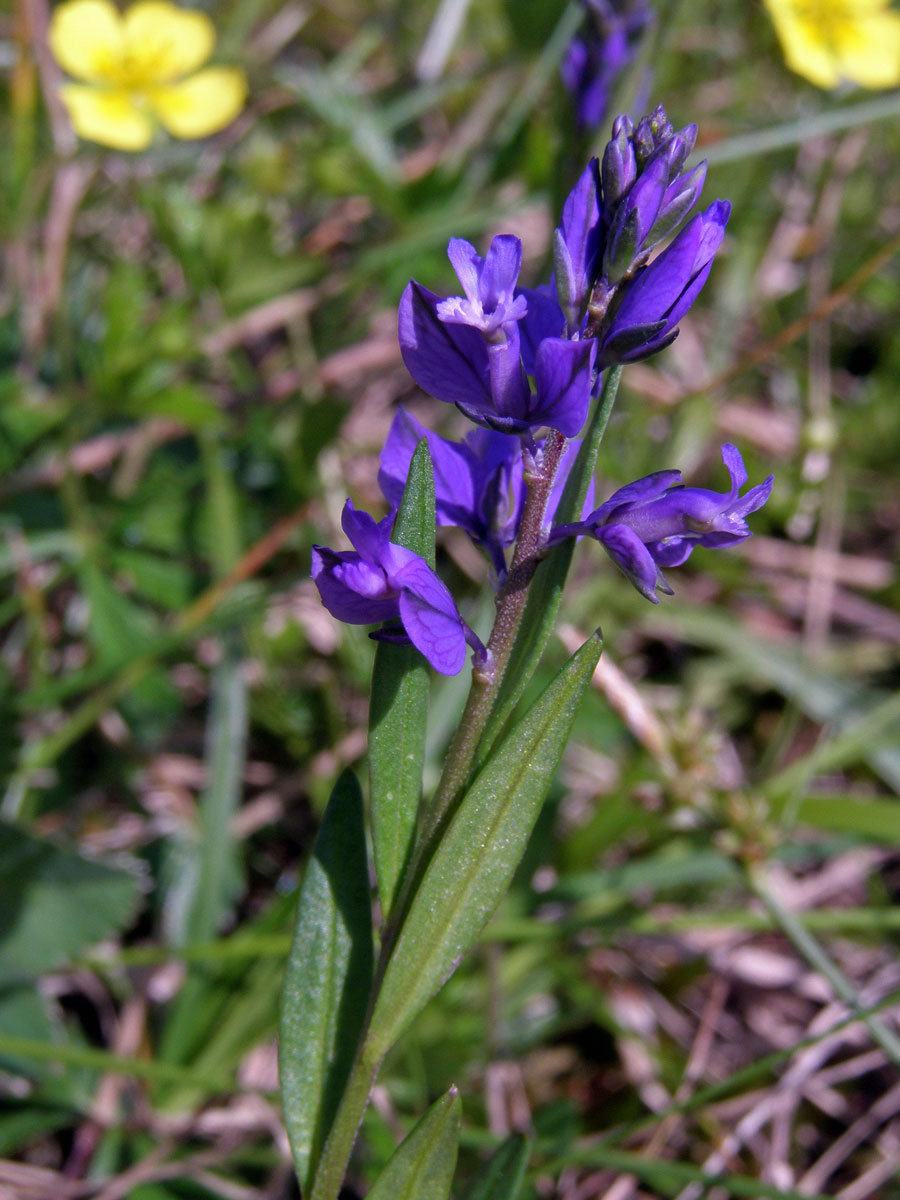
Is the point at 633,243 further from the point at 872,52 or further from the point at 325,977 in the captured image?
the point at 872,52

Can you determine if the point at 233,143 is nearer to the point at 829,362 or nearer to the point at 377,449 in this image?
the point at 377,449

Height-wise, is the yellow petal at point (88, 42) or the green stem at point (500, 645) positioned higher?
the yellow petal at point (88, 42)

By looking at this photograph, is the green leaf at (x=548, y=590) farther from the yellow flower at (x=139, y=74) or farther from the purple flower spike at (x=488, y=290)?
the yellow flower at (x=139, y=74)

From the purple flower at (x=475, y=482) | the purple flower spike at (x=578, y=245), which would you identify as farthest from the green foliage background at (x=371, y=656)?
the purple flower spike at (x=578, y=245)

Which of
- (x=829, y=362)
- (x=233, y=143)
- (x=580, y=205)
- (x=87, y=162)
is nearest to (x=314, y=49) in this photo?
(x=233, y=143)

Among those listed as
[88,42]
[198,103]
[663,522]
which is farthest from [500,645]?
[88,42]

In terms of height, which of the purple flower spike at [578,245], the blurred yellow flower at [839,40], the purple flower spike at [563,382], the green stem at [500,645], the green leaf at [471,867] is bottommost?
the blurred yellow flower at [839,40]

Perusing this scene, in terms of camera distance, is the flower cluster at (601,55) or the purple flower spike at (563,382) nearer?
the purple flower spike at (563,382)
